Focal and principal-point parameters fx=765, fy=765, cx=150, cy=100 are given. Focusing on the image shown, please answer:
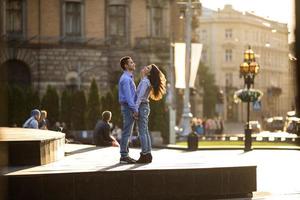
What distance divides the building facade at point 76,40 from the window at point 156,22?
0.23 ft

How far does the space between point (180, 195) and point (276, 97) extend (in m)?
108

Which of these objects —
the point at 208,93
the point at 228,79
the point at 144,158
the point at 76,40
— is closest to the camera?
the point at 144,158

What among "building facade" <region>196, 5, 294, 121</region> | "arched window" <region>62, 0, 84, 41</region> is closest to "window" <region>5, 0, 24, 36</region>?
"arched window" <region>62, 0, 84, 41</region>

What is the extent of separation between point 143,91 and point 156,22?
42101mm

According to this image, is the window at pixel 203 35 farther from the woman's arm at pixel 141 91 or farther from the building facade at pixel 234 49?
the woman's arm at pixel 141 91

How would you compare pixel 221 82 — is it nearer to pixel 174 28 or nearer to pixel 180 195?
pixel 174 28

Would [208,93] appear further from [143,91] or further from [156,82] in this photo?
[143,91]

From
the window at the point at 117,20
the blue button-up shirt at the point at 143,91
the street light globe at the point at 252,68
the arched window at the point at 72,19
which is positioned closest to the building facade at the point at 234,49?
the window at the point at 117,20

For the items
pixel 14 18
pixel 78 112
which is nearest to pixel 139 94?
pixel 78 112

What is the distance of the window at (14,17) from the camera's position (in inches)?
2010

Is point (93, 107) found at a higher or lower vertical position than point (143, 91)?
lower

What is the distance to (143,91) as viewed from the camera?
1291cm

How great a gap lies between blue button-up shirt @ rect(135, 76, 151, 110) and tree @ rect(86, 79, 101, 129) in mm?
30178

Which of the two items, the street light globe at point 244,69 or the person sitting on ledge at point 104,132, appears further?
the street light globe at point 244,69
